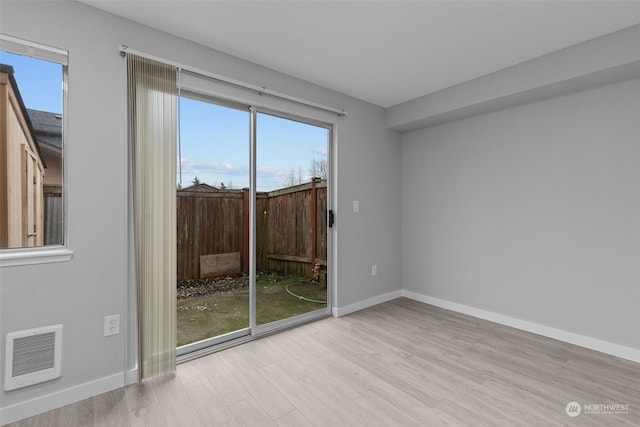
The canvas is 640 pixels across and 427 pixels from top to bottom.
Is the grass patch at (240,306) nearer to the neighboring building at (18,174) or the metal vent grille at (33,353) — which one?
the metal vent grille at (33,353)

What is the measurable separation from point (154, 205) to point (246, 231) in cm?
85

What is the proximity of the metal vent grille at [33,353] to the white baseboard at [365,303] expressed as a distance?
2344 millimetres

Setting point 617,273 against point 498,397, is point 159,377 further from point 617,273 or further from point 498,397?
point 617,273

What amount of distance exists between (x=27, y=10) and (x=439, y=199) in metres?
3.84

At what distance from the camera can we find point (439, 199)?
3615mm

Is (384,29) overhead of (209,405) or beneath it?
overhead

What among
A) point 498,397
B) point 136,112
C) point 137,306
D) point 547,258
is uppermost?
point 136,112

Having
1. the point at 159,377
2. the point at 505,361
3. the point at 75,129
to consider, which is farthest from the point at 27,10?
the point at 505,361

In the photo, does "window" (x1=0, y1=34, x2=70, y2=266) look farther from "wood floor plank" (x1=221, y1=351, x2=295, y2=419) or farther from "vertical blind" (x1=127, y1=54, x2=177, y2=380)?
"wood floor plank" (x1=221, y1=351, x2=295, y2=419)

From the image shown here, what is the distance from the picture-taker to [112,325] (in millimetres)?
1933

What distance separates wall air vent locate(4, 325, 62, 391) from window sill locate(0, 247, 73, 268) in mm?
389

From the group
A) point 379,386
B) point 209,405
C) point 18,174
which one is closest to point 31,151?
point 18,174

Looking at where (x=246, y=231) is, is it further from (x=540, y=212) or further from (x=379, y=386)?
(x=540, y=212)

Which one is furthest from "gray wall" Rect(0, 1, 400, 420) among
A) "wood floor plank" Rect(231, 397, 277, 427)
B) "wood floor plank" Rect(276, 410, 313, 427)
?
"wood floor plank" Rect(276, 410, 313, 427)
